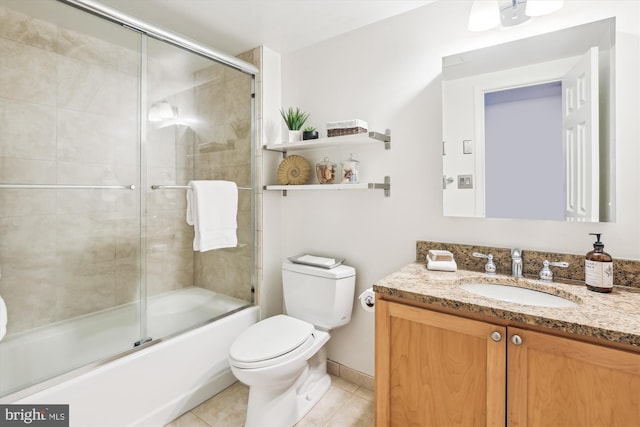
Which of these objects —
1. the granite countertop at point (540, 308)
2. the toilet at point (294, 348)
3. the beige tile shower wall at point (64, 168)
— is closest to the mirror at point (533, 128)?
the granite countertop at point (540, 308)

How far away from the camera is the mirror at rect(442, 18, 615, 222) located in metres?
1.23

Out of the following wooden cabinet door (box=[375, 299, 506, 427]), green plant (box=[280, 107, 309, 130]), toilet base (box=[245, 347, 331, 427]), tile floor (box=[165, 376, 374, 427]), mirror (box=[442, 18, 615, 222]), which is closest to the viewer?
wooden cabinet door (box=[375, 299, 506, 427])

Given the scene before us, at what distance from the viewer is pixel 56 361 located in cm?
152

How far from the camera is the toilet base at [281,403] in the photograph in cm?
149

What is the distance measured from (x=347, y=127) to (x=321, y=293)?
96cm

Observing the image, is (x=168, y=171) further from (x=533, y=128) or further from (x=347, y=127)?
(x=533, y=128)

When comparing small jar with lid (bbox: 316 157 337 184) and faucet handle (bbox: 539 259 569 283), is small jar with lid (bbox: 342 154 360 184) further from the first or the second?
faucet handle (bbox: 539 259 569 283)

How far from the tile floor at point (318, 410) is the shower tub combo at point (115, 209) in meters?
0.07

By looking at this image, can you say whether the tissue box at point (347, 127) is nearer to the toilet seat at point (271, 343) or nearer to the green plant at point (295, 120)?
the green plant at point (295, 120)

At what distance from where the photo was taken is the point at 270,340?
5.02ft

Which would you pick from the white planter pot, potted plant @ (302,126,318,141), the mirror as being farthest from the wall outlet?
the white planter pot

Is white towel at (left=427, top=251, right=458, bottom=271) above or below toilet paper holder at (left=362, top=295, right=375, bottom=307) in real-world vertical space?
above

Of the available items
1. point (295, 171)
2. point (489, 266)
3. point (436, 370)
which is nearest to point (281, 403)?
point (436, 370)

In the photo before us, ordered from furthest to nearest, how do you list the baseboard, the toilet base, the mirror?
the baseboard < the toilet base < the mirror
